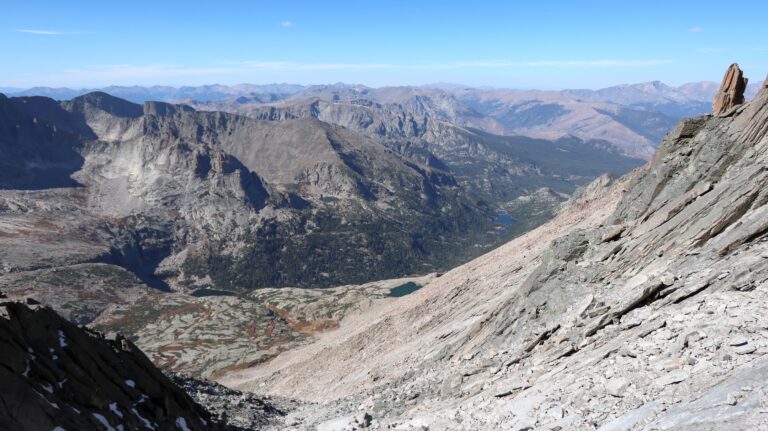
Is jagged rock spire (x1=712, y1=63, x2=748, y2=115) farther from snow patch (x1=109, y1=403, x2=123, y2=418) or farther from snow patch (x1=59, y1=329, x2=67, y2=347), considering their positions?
snow patch (x1=59, y1=329, x2=67, y2=347)

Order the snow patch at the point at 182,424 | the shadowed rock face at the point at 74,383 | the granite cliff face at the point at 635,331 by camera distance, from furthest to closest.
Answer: the snow patch at the point at 182,424, the shadowed rock face at the point at 74,383, the granite cliff face at the point at 635,331

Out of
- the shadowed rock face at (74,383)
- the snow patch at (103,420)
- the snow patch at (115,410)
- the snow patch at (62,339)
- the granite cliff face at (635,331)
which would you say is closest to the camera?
the granite cliff face at (635,331)

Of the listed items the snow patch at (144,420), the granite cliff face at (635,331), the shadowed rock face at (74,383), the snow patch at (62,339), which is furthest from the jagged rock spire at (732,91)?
the snow patch at (62,339)

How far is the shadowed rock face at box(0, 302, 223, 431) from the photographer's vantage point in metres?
27.1

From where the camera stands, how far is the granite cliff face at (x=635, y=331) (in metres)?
23.2

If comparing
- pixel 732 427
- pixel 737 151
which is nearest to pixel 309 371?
pixel 737 151

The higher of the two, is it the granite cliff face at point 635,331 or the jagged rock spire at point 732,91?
the jagged rock spire at point 732,91

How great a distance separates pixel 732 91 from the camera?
5209 centimetres

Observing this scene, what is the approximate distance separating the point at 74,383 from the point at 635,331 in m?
35.6

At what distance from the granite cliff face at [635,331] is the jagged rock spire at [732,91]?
318 cm

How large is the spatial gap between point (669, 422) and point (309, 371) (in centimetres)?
6970

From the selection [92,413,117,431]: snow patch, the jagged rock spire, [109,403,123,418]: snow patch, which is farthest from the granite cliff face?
[92,413,117,431]: snow patch

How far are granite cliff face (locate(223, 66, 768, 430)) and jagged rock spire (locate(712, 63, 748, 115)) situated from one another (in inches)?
125

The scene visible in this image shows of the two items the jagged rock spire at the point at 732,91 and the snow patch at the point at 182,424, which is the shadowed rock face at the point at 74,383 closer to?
the snow patch at the point at 182,424
